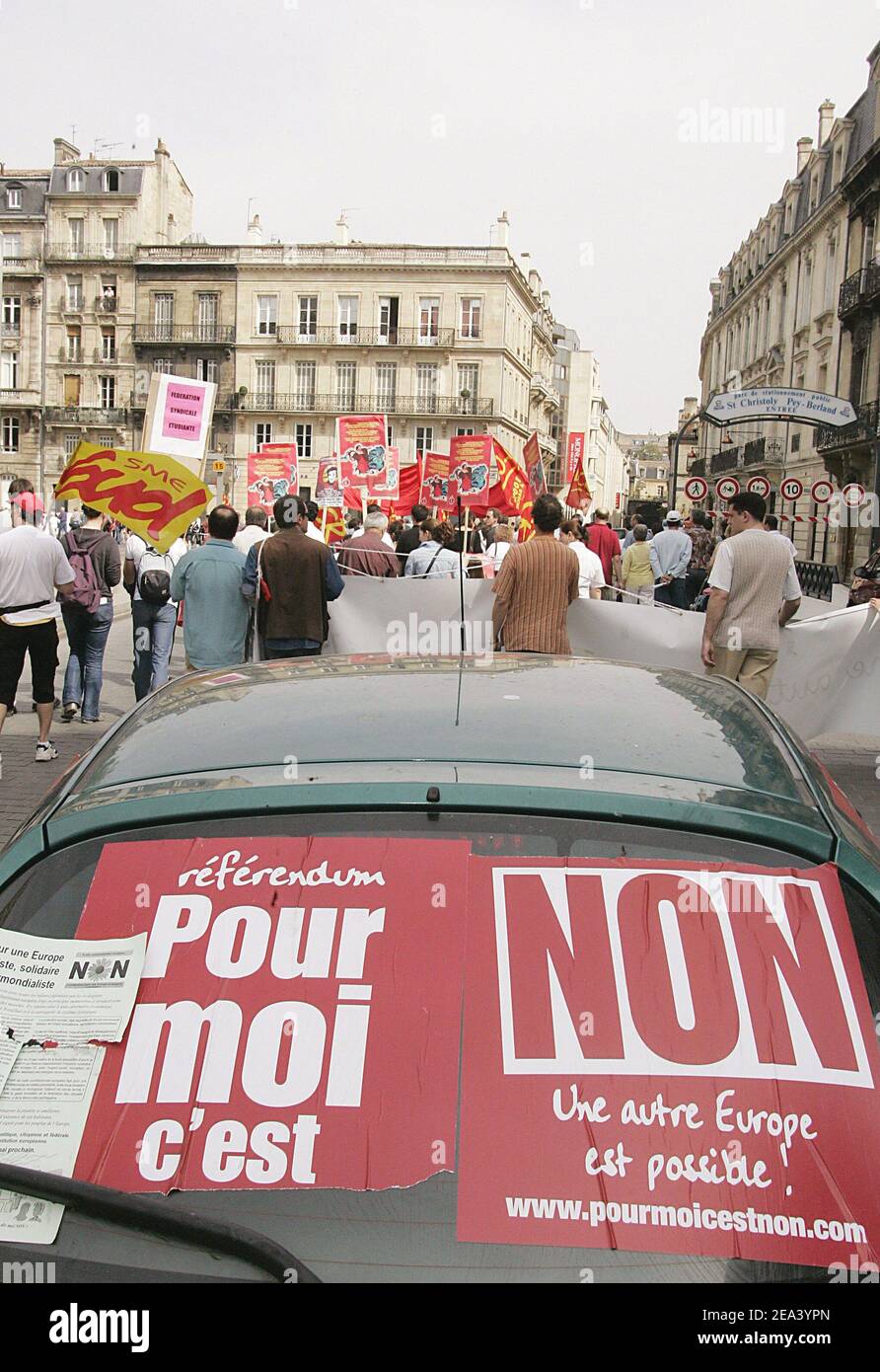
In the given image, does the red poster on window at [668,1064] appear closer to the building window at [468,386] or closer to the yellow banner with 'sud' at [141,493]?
the yellow banner with 'sud' at [141,493]

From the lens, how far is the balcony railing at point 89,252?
71.7 metres

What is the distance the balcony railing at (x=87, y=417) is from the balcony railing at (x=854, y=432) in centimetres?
4224

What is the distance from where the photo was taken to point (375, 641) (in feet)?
33.3

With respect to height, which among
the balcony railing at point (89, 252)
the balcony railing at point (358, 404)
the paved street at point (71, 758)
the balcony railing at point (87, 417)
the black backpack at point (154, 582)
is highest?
the balcony railing at point (89, 252)

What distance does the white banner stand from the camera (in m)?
8.75

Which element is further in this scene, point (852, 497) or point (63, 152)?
point (63, 152)

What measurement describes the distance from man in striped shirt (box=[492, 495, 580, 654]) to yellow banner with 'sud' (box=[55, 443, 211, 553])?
308 centimetres

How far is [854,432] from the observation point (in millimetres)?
39531

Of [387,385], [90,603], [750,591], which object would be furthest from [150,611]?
[387,385]

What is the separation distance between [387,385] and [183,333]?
11.8 metres

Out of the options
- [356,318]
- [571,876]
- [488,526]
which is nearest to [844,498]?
[488,526]

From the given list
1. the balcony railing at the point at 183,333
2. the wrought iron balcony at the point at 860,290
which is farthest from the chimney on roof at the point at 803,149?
the balcony railing at the point at 183,333

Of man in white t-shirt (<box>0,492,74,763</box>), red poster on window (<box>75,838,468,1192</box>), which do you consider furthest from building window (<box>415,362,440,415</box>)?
red poster on window (<box>75,838,468,1192</box>)

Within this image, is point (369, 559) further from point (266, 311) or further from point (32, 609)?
point (266, 311)
